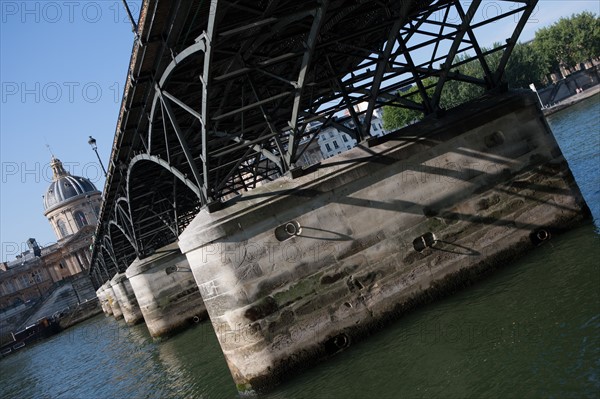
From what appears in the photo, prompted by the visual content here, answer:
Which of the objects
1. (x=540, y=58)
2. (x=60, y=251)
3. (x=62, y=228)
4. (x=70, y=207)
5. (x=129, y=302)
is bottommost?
(x=129, y=302)

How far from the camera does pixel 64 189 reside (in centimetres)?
12756

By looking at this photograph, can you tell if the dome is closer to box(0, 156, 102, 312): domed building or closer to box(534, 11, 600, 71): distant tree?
box(0, 156, 102, 312): domed building

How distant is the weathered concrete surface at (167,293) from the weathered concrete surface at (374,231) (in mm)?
16527

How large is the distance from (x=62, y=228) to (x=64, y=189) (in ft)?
26.2

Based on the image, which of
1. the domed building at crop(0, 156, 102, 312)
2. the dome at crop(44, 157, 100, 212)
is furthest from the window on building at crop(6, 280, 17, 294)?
the dome at crop(44, 157, 100, 212)

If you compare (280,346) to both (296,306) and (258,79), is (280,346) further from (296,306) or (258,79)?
(258,79)

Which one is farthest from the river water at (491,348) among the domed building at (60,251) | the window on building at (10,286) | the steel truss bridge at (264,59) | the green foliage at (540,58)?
the window on building at (10,286)

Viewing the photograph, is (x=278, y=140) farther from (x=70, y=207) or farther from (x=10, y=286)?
(x=70, y=207)

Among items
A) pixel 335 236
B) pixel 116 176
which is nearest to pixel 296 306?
pixel 335 236

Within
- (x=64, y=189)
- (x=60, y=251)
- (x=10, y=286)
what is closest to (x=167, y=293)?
(x=60, y=251)

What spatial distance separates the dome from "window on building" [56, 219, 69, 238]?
330 cm

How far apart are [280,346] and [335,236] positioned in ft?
7.98

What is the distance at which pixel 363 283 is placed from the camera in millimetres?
12828

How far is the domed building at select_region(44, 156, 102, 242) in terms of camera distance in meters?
124
